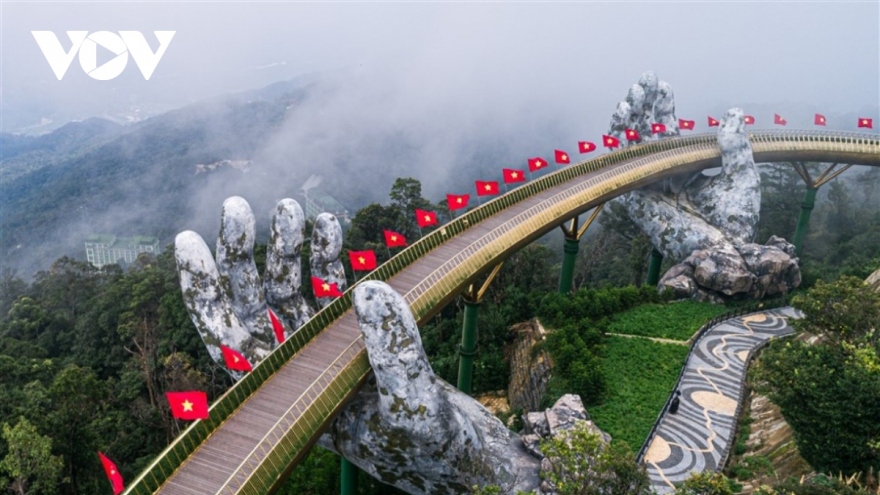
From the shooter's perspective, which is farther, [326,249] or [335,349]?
[326,249]

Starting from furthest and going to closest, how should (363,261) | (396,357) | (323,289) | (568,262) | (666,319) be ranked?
(568,262)
(666,319)
(363,261)
(323,289)
(396,357)

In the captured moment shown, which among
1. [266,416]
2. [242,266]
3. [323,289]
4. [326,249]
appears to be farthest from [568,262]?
[266,416]

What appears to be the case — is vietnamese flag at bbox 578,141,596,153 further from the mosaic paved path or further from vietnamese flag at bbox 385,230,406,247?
vietnamese flag at bbox 385,230,406,247

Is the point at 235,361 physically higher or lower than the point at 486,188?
lower

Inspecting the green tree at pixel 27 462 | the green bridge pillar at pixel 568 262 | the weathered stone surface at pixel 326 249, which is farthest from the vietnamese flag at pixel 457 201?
the green tree at pixel 27 462

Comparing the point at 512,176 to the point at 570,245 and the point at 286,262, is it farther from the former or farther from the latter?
the point at 286,262

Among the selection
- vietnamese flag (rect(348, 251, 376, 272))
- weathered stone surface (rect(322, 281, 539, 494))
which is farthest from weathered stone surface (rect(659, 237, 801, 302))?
weathered stone surface (rect(322, 281, 539, 494))

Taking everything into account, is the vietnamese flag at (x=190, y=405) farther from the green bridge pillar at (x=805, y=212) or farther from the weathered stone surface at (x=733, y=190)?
the green bridge pillar at (x=805, y=212)

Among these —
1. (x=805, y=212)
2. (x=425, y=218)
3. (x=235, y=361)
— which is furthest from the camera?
(x=805, y=212)
